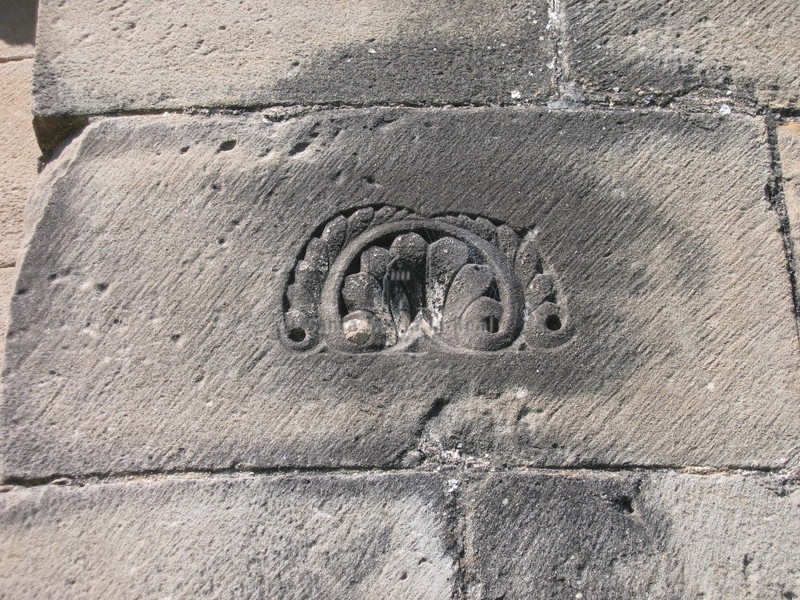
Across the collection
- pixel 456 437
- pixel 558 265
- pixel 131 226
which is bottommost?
pixel 456 437

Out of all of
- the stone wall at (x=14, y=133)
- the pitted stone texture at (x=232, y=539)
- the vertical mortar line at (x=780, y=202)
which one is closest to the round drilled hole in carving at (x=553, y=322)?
the pitted stone texture at (x=232, y=539)

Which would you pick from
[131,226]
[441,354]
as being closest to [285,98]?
[131,226]

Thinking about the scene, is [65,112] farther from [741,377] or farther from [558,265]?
[741,377]

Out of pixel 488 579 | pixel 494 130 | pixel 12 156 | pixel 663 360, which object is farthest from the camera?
pixel 12 156

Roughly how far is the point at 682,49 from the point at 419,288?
0.95 meters

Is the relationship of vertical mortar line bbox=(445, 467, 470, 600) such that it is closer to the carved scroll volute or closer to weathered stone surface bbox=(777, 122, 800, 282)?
the carved scroll volute

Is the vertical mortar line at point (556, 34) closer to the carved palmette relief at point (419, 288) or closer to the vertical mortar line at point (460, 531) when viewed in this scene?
the carved palmette relief at point (419, 288)

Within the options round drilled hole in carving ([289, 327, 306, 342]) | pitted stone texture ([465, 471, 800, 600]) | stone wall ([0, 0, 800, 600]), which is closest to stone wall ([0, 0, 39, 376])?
stone wall ([0, 0, 800, 600])

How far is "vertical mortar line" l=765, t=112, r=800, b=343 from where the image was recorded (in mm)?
1880

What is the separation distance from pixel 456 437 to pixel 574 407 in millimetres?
282

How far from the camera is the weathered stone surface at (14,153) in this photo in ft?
8.24

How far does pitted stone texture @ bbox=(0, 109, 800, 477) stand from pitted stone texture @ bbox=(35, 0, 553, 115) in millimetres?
77

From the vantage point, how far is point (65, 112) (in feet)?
6.59

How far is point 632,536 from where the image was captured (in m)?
1.74
